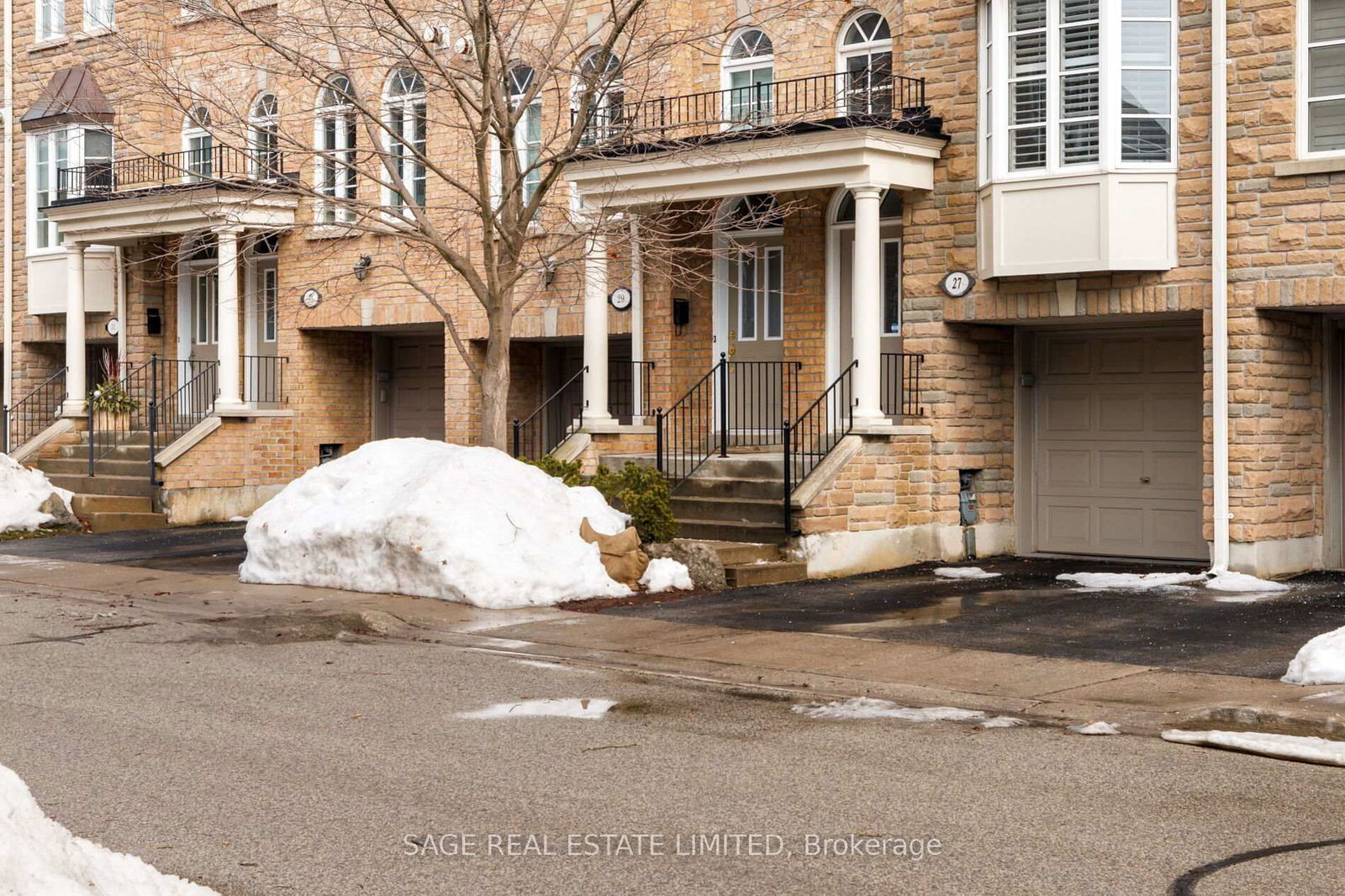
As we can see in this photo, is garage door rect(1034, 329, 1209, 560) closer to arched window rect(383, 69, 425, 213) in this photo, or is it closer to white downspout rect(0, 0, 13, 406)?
arched window rect(383, 69, 425, 213)

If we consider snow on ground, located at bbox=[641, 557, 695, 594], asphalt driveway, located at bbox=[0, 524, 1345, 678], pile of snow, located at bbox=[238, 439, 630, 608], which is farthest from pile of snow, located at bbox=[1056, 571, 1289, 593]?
pile of snow, located at bbox=[238, 439, 630, 608]

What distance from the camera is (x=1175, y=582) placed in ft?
47.3

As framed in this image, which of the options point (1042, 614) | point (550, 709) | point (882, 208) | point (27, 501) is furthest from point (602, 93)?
point (27, 501)

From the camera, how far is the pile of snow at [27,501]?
19828mm

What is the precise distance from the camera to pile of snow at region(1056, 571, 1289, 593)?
1402 centimetres

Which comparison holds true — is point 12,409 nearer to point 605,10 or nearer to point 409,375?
point 409,375

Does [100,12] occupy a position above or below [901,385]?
above

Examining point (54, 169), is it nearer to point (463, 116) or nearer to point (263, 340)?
point (263, 340)

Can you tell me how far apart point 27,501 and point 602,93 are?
9856mm

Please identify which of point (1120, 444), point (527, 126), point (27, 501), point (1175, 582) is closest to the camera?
point (1175, 582)

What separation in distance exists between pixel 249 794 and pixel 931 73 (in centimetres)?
1236

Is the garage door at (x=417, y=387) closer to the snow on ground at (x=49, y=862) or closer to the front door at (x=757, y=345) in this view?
the front door at (x=757, y=345)

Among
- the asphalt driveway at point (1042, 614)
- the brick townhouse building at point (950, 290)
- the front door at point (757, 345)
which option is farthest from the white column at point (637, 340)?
the asphalt driveway at point (1042, 614)

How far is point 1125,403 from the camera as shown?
16859 millimetres
